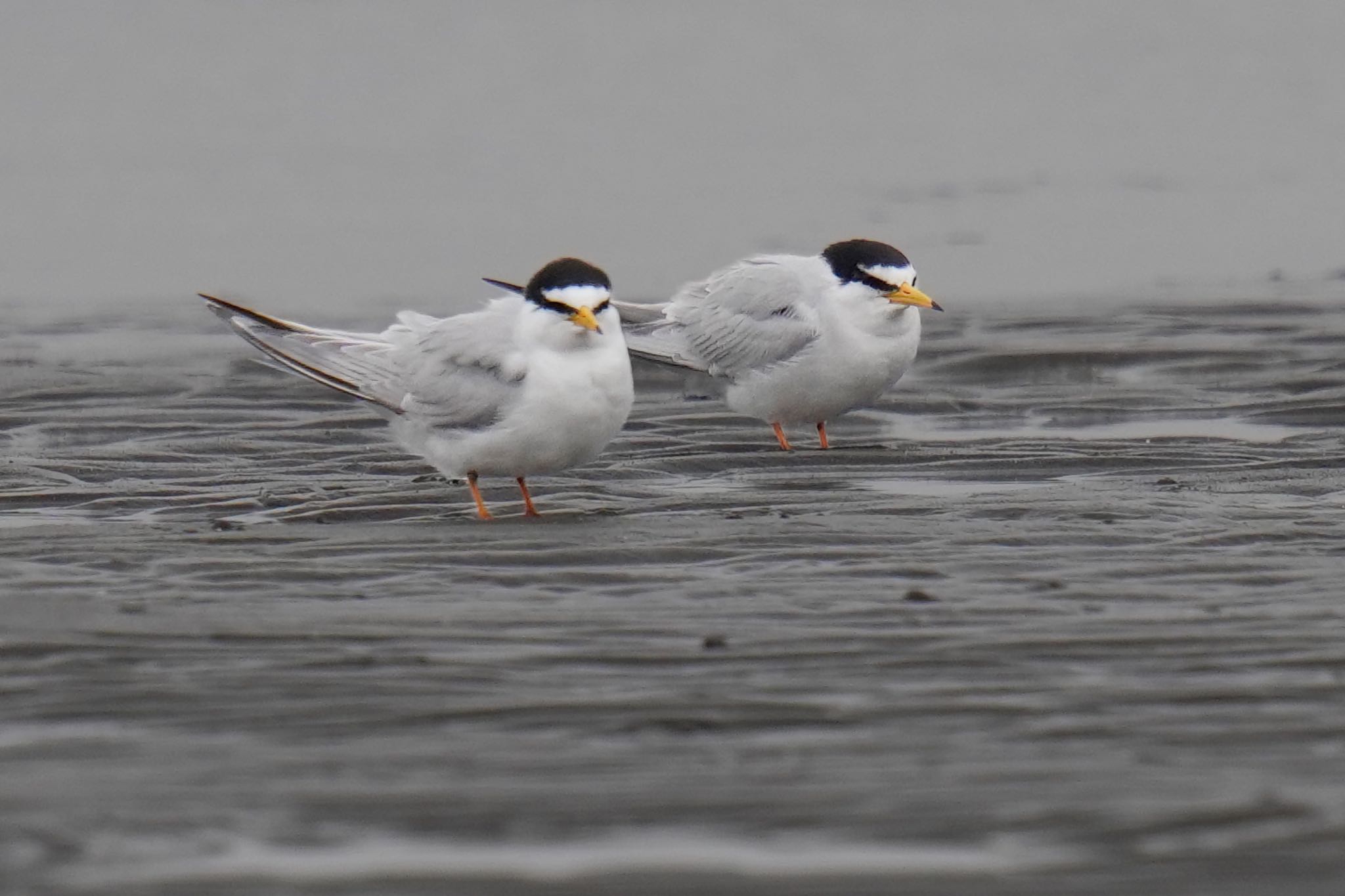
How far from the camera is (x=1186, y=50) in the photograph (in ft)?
66.5

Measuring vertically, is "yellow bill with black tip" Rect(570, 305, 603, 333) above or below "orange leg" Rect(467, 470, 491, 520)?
above

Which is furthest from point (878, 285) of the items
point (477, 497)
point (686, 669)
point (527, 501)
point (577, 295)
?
point (686, 669)

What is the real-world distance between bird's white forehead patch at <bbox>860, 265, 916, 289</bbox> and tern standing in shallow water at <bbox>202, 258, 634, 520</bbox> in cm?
160

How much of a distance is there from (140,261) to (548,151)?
416 centimetres

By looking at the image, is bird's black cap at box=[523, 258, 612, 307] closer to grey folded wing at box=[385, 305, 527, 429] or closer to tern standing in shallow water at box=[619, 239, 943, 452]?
grey folded wing at box=[385, 305, 527, 429]

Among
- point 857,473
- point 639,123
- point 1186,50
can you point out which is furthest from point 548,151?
point 857,473

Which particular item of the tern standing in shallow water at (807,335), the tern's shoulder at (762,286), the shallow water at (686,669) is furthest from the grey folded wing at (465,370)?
the tern's shoulder at (762,286)

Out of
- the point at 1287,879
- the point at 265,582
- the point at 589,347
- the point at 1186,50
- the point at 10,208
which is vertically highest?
the point at 1186,50

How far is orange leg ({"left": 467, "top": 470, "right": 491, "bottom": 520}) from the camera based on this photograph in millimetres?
6738

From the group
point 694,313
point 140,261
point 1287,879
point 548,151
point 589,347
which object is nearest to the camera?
point 1287,879

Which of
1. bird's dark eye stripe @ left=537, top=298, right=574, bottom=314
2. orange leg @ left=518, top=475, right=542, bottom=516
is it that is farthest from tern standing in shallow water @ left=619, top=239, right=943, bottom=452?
bird's dark eye stripe @ left=537, top=298, right=574, bottom=314

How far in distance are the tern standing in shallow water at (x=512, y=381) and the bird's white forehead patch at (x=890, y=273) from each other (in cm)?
160

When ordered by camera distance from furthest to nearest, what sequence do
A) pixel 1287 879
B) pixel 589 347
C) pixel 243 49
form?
1. pixel 243 49
2. pixel 589 347
3. pixel 1287 879

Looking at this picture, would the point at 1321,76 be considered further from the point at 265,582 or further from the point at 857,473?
the point at 265,582
